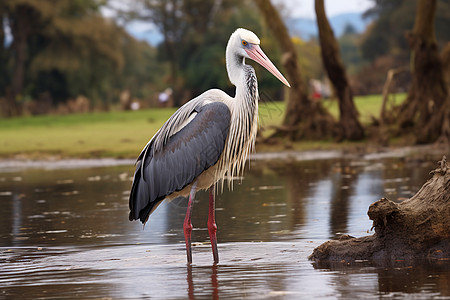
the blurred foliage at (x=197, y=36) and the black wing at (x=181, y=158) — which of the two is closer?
the black wing at (x=181, y=158)

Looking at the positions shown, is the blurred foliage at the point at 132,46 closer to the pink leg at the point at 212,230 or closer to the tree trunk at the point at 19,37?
the tree trunk at the point at 19,37

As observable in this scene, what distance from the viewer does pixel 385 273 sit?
6.75 metres

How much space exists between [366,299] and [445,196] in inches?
74.3

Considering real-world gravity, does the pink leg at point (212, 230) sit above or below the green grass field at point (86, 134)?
below

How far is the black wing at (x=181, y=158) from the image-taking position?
8102 mm

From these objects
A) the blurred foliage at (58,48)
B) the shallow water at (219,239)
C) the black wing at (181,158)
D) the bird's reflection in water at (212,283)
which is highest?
the blurred foliage at (58,48)

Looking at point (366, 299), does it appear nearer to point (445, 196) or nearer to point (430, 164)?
point (445, 196)

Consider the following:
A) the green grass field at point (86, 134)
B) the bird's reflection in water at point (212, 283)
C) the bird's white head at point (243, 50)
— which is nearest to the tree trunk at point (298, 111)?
the green grass field at point (86, 134)

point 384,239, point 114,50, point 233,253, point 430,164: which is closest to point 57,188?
point 430,164

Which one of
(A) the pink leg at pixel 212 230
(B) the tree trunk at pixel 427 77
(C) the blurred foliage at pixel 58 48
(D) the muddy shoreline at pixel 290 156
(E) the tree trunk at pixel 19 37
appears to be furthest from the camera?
(C) the blurred foliage at pixel 58 48

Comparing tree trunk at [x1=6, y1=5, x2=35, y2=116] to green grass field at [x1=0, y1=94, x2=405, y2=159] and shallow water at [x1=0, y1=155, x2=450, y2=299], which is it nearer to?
green grass field at [x1=0, y1=94, x2=405, y2=159]

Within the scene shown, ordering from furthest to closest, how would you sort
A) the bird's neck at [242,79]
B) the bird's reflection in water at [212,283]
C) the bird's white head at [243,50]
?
the bird's white head at [243,50]
the bird's neck at [242,79]
the bird's reflection in water at [212,283]

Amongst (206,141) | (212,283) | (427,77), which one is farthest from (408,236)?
(427,77)

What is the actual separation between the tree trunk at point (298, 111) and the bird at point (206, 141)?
12651mm
